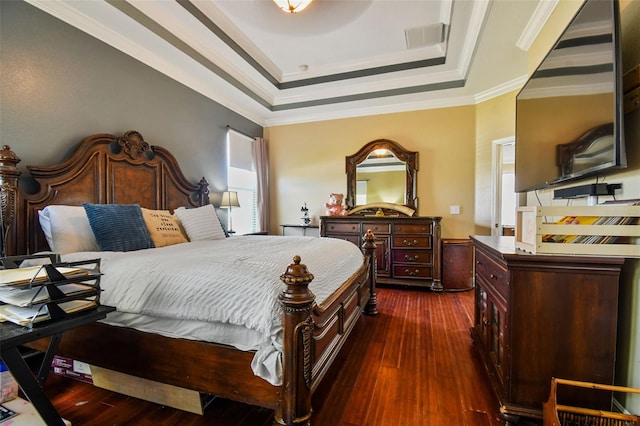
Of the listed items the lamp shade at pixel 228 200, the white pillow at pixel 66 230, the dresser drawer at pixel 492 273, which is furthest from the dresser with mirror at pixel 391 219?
the white pillow at pixel 66 230

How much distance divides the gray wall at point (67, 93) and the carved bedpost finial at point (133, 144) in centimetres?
10

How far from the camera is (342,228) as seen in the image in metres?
A: 4.20

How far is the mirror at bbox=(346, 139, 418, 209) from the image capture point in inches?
171

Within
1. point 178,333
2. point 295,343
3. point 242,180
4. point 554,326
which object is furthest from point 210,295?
point 242,180

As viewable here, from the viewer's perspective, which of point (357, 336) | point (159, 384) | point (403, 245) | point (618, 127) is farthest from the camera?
point (403, 245)

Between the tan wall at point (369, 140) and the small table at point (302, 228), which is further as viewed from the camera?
the small table at point (302, 228)

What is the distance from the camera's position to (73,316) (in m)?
1.23

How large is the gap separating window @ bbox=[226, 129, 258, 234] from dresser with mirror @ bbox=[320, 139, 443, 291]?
1.40 metres

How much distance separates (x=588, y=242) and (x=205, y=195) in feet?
12.1

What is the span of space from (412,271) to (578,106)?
2775mm

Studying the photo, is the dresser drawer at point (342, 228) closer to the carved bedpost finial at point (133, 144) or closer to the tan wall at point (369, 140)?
the tan wall at point (369, 140)

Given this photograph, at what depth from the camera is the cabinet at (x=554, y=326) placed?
123 centimetres

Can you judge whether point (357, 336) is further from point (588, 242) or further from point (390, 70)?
point (390, 70)

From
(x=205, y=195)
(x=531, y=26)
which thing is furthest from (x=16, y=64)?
(x=531, y=26)
